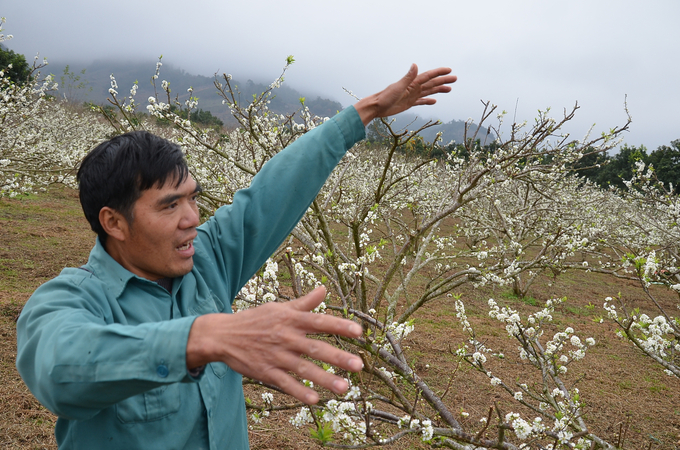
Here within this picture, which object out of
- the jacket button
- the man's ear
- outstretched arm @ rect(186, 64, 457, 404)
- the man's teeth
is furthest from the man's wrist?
the jacket button

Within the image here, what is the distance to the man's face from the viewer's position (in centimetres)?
134

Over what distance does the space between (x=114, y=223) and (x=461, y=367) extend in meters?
6.07

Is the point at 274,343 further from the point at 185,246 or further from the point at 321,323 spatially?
the point at 185,246

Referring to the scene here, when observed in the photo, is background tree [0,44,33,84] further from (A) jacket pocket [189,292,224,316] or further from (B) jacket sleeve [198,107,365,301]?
(A) jacket pocket [189,292,224,316]

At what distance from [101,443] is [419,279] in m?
10.7

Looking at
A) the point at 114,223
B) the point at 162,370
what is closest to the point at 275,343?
the point at 162,370

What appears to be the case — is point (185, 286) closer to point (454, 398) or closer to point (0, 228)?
point (454, 398)

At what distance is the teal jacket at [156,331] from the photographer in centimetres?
77

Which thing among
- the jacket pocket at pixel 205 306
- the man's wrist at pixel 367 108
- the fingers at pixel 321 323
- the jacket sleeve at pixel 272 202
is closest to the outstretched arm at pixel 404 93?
the man's wrist at pixel 367 108

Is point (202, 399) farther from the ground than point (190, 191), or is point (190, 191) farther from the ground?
point (190, 191)

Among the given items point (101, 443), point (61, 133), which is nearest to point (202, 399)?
point (101, 443)

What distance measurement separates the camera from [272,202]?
1.69 meters

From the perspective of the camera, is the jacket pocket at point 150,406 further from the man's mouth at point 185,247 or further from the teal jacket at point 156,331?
the man's mouth at point 185,247

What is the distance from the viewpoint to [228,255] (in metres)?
1.70
